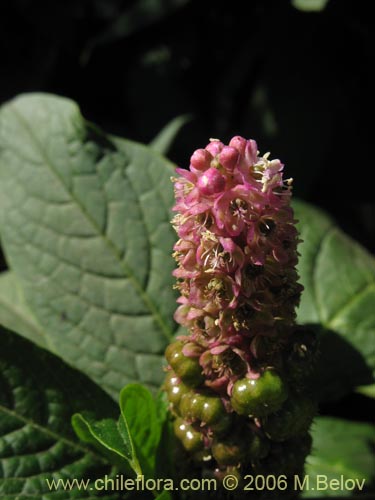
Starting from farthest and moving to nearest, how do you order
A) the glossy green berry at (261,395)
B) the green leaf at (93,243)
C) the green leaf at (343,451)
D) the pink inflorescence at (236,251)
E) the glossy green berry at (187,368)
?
the green leaf at (343,451) → the green leaf at (93,243) → the glossy green berry at (187,368) → the glossy green berry at (261,395) → the pink inflorescence at (236,251)

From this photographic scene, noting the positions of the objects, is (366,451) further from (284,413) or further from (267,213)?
(267,213)

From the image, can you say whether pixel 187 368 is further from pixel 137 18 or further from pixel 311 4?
pixel 137 18

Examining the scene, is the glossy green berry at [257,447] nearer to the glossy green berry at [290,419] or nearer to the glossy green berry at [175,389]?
the glossy green berry at [290,419]

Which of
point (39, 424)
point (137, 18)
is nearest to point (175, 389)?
point (39, 424)

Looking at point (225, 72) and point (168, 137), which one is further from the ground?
point (225, 72)

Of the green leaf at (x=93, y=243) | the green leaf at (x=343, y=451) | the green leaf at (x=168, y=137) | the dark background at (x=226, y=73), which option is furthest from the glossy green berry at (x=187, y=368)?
the dark background at (x=226, y=73)

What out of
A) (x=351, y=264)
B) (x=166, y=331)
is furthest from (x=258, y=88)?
(x=166, y=331)
